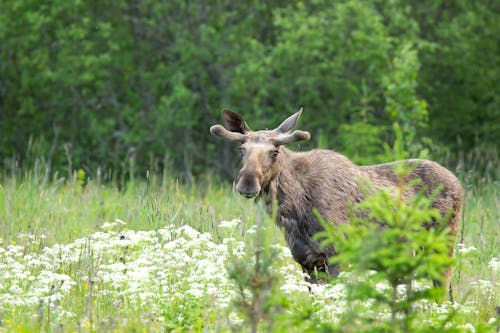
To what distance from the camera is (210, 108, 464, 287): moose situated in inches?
289

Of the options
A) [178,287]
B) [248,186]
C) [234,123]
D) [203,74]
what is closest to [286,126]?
[234,123]

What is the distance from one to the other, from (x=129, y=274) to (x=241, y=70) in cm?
1322

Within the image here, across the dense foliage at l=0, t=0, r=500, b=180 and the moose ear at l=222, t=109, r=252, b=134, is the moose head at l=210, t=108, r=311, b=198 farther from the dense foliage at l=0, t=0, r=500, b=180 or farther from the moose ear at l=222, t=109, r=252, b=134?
the dense foliage at l=0, t=0, r=500, b=180

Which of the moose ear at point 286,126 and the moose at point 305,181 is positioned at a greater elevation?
the moose ear at point 286,126

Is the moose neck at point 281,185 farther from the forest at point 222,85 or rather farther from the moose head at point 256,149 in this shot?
the forest at point 222,85

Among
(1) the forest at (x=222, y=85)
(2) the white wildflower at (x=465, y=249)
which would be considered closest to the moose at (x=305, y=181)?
(2) the white wildflower at (x=465, y=249)

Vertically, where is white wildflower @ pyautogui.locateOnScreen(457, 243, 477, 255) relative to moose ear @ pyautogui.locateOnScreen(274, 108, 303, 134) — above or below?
below

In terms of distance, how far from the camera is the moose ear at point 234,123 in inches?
310

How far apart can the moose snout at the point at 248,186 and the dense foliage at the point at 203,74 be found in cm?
1092

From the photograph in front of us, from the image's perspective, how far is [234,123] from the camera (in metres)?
7.92

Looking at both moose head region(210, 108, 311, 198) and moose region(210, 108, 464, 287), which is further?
moose region(210, 108, 464, 287)

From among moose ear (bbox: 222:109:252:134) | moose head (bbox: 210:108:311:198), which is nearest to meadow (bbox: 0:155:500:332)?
moose head (bbox: 210:108:311:198)

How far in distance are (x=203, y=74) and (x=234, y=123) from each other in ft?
41.6

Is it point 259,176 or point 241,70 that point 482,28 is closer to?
point 241,70
